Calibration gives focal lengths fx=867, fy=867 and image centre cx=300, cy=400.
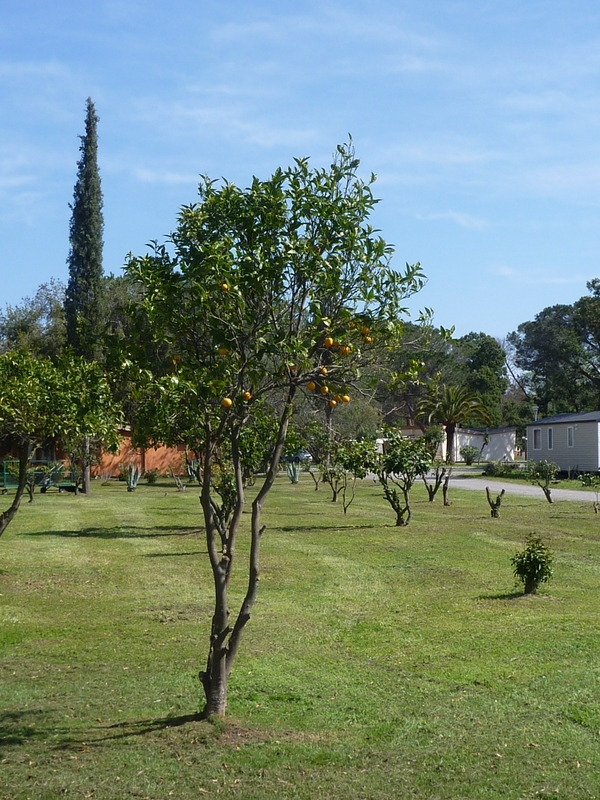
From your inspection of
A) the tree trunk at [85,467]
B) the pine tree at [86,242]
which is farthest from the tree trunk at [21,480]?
the pine tree at [86,242]

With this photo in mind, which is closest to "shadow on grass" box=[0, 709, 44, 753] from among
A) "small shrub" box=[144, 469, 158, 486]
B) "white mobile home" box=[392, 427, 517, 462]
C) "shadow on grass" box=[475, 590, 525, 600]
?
"shadow on grass" box=[475, 590, 525, 600]

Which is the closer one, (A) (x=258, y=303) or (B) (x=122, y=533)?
(A) (x=258, y=303)

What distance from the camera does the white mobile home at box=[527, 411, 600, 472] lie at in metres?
46.6

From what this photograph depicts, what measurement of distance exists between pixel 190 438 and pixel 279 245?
9924 mm

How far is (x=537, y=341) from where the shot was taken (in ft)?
291

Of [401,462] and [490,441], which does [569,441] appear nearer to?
[490,441]

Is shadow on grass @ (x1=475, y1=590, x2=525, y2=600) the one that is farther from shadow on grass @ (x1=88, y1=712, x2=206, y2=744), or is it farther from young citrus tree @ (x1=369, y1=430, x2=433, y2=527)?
young citrus tree @ (x1=369, y1=430, x2=433, y2=527)

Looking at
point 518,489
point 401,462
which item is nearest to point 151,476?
point 518,489

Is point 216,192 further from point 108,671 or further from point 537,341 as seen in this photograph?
point 537,341

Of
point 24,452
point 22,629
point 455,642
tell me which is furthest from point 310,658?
point 24,452

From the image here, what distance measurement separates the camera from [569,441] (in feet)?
160

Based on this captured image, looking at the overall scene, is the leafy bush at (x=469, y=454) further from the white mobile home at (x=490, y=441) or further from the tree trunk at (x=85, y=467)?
the tree trunk at (x=85, y=467)

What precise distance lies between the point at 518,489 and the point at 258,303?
33.1 m

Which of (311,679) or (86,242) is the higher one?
(86,242)
